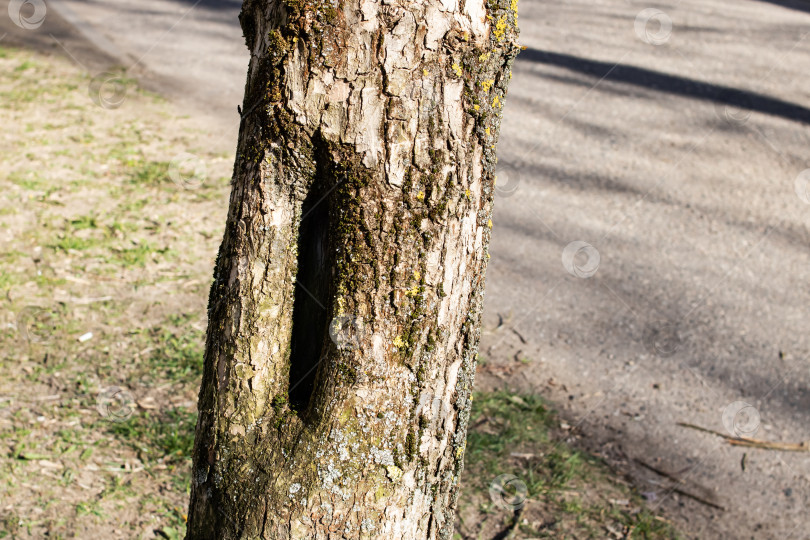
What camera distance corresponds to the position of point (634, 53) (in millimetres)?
8531

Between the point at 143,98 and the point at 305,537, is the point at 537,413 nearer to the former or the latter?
the point at 305,537

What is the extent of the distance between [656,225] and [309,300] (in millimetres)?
4363

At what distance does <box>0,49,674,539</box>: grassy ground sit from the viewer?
289 cm

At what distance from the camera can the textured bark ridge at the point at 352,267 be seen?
1.46 metres

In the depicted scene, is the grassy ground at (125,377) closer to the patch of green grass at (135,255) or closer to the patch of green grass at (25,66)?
the patch of green grass at (135,255)

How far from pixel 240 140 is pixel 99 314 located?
2.78m

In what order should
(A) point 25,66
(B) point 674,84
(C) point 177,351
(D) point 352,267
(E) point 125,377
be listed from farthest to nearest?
(B) point 674,84 < (A) point 25,66 < (C) point 177,351 < (E) point 125,377 < (D) point 352,267

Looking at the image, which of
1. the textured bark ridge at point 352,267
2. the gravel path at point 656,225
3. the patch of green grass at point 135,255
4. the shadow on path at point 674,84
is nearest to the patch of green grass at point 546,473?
the gravel path at point 656,225

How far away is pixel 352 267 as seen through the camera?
1.55m

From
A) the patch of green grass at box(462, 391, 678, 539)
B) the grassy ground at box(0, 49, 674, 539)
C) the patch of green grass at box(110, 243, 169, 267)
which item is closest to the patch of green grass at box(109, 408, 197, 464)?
the grassy ground at box(0, 49, 674, 539)

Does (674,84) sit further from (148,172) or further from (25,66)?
(25,66)

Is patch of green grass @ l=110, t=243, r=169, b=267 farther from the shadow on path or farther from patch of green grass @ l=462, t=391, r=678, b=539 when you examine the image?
the shadow on path

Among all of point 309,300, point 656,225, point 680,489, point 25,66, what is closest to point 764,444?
point 680,489

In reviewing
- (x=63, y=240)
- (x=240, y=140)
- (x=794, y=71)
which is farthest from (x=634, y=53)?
(x=240, y=140)
